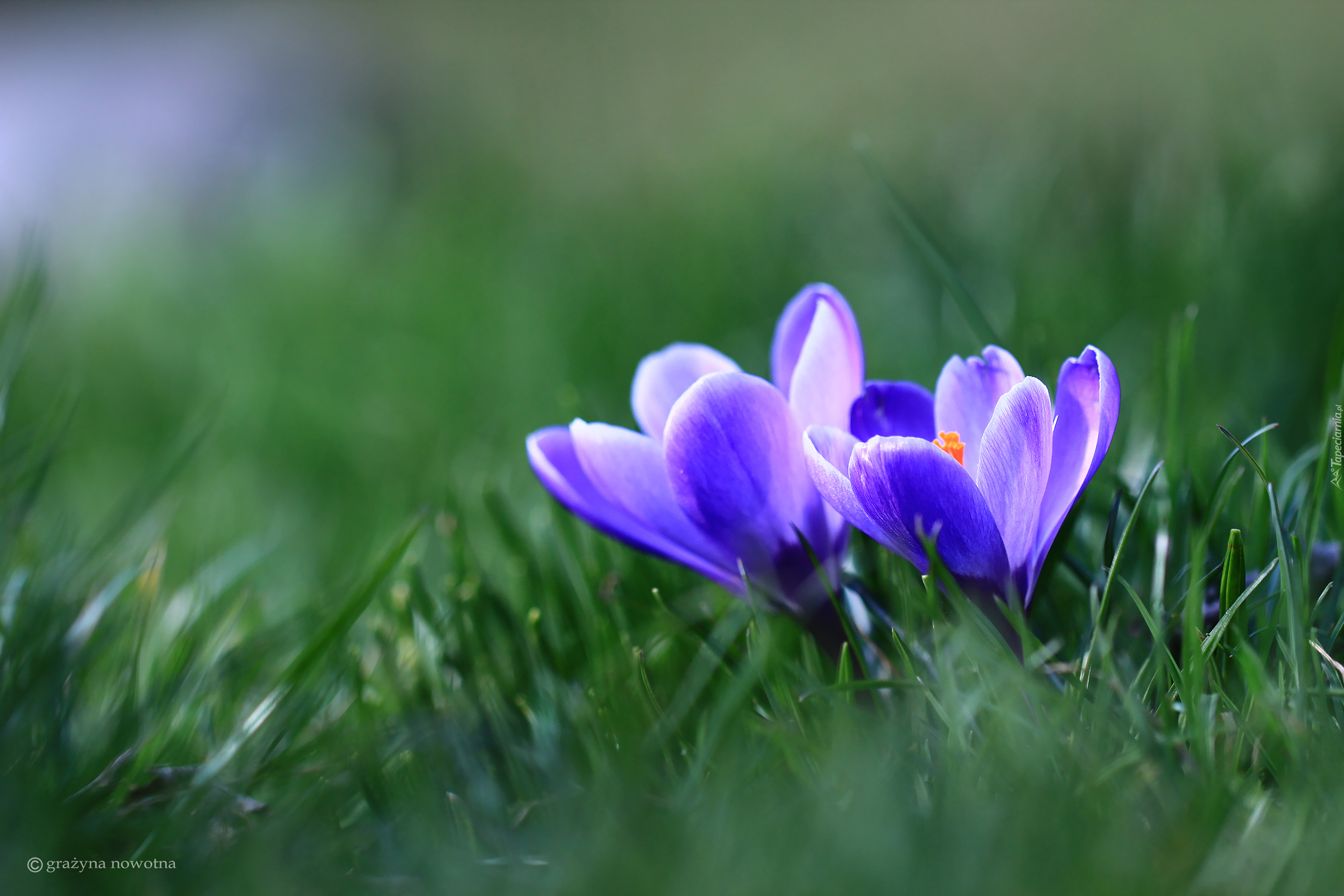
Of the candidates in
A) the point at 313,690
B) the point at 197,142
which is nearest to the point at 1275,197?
the point at 313,690

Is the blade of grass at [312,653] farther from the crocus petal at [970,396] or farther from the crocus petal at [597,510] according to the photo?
the crocus petal at [970,396]

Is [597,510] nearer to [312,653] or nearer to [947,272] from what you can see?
[312,653]

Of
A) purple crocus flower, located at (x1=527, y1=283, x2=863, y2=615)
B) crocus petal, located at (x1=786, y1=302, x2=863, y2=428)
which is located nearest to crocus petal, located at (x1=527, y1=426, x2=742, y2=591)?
purple crocus flower, located at (x1=527, y1=283, x2=863, y2=615)

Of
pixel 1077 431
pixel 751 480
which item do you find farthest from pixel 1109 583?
pixel 751 480

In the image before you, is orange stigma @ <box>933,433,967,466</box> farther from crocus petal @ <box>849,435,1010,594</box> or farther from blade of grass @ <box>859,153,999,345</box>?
blade of grass @ <box>859,153,999,345</box>

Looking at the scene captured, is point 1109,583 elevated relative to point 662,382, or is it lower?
lower

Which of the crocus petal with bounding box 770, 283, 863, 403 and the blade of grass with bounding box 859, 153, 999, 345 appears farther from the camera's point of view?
the blade of grass with bounding box 859, 153, 999, 345

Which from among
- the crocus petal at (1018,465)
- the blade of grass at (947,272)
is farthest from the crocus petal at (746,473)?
Answer: the blade of grass at (947,272)
